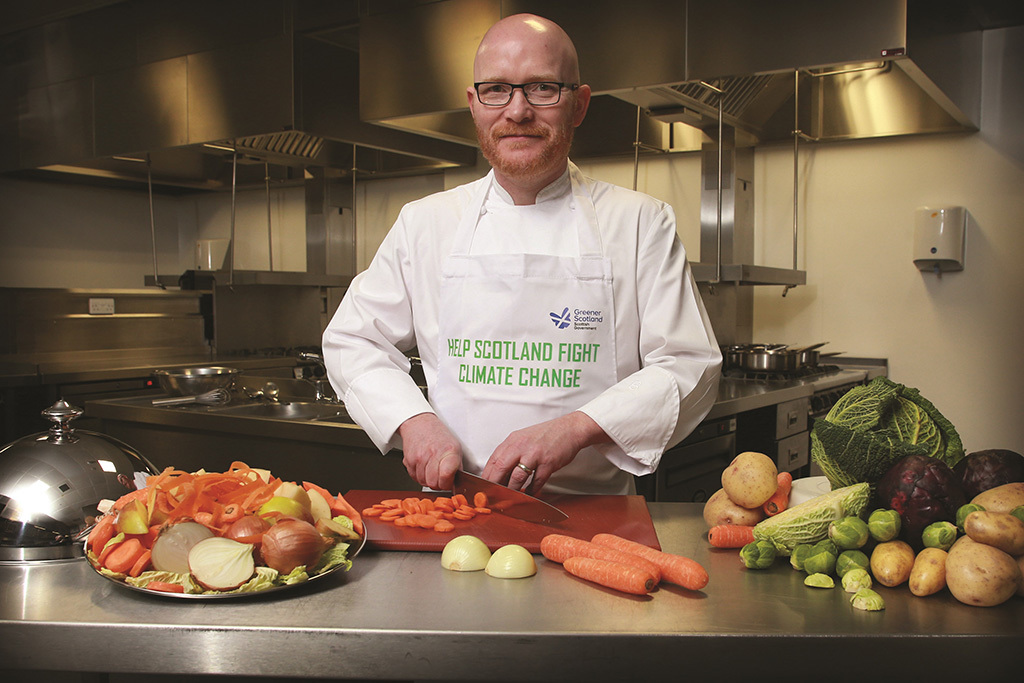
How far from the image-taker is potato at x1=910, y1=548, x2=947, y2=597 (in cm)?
98

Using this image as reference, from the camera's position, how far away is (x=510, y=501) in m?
1.32

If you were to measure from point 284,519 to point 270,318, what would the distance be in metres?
4.13

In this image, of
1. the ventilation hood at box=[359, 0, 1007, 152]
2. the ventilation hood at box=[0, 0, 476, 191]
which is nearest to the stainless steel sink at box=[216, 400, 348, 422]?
the ventilation hood at box=[359, 0, 1007, 152]

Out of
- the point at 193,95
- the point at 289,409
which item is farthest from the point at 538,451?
the point at 193,95

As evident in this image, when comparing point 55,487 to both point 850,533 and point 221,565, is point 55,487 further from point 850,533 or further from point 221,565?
point 850,533

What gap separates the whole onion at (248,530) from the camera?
3.28ft

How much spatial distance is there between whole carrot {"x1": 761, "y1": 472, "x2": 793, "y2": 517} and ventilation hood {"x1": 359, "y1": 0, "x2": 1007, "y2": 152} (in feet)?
6.24

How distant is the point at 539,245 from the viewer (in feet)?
Result: 5.55

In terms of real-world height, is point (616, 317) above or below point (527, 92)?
below

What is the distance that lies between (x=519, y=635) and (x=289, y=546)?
0.94 ft

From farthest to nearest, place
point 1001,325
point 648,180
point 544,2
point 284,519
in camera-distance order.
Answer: point 648,180 → point 1001,325 → point 544,2 → point 284,519

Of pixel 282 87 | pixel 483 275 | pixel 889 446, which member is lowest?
pixel 889 446

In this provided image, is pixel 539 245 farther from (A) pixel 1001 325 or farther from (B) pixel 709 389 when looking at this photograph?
(A) pixel 1001 325

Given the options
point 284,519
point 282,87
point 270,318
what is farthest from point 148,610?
point 270,318
